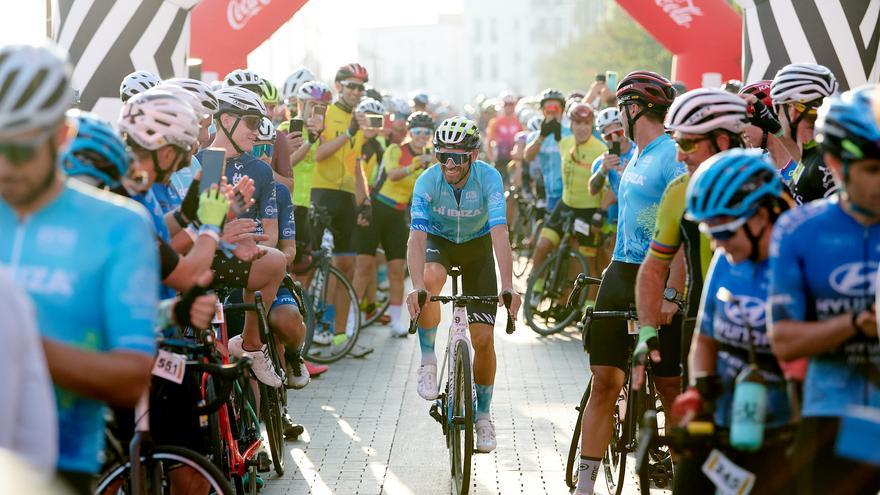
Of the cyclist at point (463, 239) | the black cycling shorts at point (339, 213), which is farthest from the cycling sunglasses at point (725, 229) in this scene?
the black cycling shorts at point (339, 213)

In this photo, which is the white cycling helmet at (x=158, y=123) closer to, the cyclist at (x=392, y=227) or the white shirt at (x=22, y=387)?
the white shirt at (x=22, y=387)

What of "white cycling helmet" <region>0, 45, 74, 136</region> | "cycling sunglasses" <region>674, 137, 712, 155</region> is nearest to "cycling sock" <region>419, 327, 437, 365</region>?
"cycling sunglasses" <region>674, 137, 712, 155</region>

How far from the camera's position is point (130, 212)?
11.5 feet

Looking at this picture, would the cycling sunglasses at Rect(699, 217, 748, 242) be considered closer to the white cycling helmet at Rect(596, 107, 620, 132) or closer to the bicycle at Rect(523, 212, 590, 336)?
the white cycling helmet at Rect(596, 107, 620, 132)

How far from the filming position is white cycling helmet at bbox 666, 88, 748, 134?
5.73 meters

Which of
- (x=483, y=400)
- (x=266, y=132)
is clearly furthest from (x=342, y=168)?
(x=483, y=400)

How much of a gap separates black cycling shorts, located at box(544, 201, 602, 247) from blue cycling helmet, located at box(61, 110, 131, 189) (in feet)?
31.1

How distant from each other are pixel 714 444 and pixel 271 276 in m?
3.84

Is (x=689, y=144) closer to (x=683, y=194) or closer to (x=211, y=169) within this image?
(x=683, y=194)

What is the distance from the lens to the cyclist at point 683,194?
570cm

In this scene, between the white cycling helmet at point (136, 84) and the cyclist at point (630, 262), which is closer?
the cyclist at point (630, 262)

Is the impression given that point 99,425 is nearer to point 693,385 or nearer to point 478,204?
point 693,385

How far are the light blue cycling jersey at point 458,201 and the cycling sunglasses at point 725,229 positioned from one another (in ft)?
Answer: 12.4

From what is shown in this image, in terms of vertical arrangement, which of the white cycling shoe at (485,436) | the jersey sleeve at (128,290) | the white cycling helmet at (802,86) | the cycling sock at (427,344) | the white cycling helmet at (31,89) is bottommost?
the white cycling shoe at (485,436)
